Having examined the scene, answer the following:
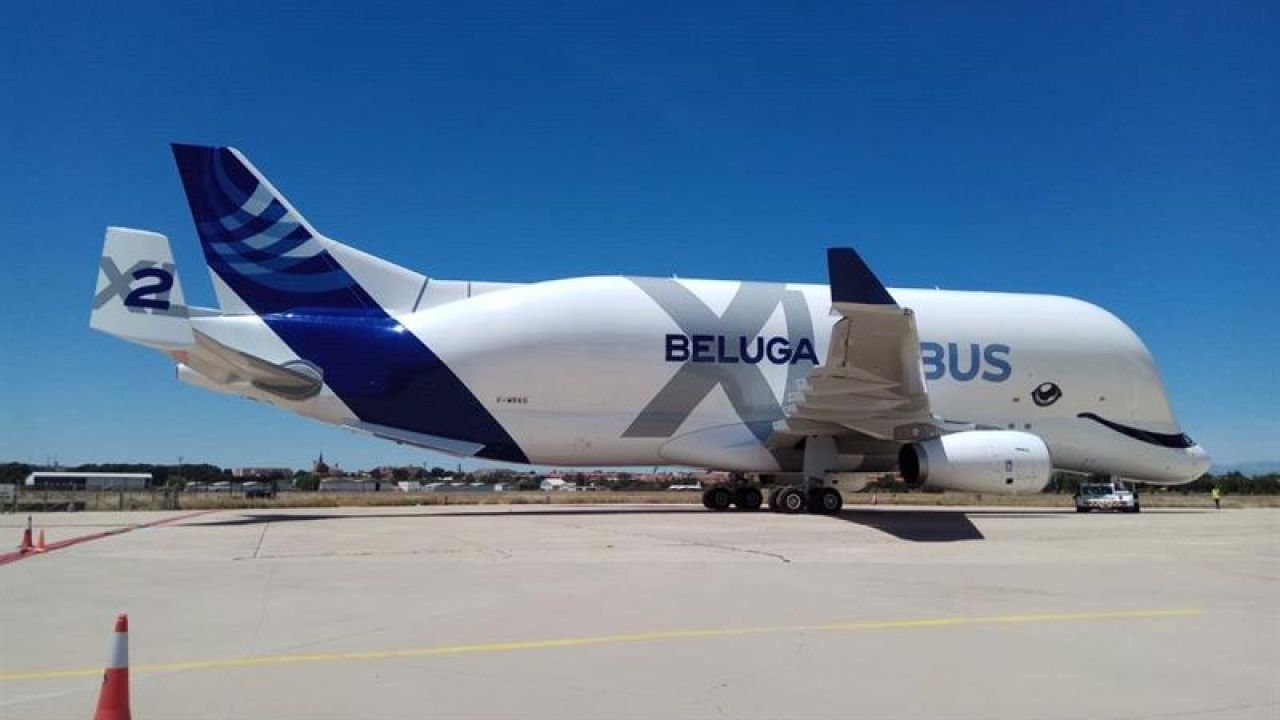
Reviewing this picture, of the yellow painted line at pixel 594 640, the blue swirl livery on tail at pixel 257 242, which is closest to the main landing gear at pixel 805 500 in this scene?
the blue swirl livery on tail at pixel 257 242

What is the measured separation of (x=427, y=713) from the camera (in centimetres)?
500

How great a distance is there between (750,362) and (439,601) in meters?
16.2

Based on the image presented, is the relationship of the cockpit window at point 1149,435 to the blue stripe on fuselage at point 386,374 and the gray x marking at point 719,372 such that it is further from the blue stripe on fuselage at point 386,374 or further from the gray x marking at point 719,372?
the blue stripe on fuselage at point 386,374

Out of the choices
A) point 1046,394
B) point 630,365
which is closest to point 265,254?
point 630,365

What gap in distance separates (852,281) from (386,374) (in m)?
11.0

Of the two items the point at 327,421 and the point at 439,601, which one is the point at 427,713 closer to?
the point at 439,601

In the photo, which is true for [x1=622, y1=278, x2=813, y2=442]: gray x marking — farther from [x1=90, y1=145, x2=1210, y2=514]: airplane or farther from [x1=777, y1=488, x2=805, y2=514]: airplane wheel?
[x1=777, y1=488, x2=805, y2=514]: airplane wheel

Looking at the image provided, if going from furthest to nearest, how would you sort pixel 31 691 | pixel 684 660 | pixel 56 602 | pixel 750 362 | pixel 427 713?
1. pixel 750 362
2. pixel 56 602
3. pixel 684 660
4. pixel 31 691
5. pixel 427 713

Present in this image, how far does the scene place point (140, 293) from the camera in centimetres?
1917

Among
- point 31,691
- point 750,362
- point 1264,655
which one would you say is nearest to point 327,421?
point 750,362

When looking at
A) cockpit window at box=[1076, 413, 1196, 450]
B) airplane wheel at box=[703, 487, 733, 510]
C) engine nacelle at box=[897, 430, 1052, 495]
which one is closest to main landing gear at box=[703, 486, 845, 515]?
airplane wheel at box=[703, 487, 733, 510]

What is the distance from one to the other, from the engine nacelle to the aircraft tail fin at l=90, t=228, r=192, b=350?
50.8 feet

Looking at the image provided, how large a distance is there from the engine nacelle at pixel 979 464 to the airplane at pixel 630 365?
4 centimetres

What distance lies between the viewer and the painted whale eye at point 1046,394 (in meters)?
25.8
